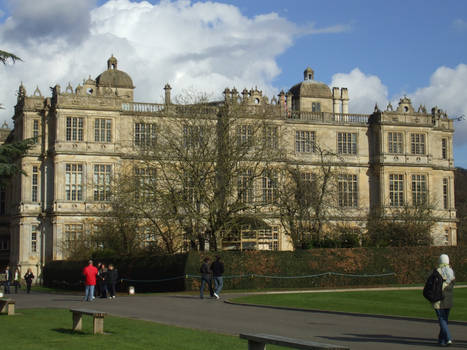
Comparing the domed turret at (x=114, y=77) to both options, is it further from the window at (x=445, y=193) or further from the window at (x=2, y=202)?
the window at (x=445, y=193)

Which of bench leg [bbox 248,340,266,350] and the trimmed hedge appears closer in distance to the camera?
bench leg [bbox 248,340,266,350]

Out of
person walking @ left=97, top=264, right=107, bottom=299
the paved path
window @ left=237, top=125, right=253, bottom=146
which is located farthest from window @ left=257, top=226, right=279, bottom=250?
the paved path

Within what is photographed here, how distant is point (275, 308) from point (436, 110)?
4772 cm

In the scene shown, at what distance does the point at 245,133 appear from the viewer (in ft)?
147

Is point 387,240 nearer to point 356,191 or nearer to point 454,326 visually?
point 356,191

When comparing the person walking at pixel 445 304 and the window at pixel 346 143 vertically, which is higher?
the window at pixel 346 143

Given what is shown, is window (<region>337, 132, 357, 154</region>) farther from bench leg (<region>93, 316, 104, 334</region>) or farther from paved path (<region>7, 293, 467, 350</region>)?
bench leg (<region>93, 316, 104, 334</region>)

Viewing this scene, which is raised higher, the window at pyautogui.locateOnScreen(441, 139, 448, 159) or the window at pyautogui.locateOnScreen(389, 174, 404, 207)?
the window at pyautogui.locateOnScreen(441, 139, 448, 159)

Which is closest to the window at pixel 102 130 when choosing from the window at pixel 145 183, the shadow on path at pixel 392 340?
the window at pixel 145 183

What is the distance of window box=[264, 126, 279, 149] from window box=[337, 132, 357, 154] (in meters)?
17.0

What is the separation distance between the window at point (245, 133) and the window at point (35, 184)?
20.2 meters

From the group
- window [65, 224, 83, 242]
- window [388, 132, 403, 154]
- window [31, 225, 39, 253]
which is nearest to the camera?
window [65, 224, 83, 242]

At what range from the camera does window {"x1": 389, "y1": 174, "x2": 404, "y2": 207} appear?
62312mm

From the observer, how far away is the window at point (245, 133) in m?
43.0
